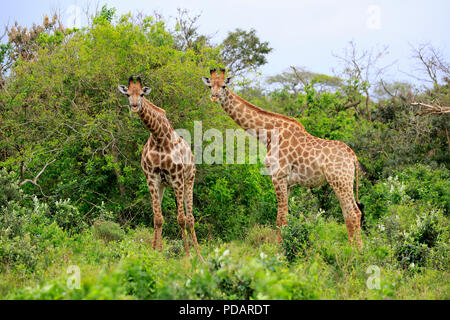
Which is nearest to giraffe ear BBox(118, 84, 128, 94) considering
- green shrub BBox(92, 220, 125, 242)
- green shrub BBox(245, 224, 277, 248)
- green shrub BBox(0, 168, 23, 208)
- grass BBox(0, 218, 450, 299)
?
grass BBox(0, 218, 450, 299)

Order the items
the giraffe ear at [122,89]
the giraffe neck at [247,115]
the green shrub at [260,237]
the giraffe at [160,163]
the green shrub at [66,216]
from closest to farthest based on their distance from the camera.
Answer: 1. the giraffe ear at [122,89]
2. the giraffe at [160,163]
3. the giraffe neck at [247,115]
4. the green shrub at [66,216]
5. the green shrub at [260,237]

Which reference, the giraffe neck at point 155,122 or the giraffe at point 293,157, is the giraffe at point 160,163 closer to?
the giraffe neck at point 155,122

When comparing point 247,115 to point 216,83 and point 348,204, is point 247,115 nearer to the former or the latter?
point 216,83

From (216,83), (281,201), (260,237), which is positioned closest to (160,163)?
(216,83)

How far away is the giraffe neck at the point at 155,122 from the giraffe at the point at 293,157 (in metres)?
1.00

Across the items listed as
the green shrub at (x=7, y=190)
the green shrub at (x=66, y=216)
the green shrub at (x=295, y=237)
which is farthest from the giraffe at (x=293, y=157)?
the green shrub at (x=7, y=190)

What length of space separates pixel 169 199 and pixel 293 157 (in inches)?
159

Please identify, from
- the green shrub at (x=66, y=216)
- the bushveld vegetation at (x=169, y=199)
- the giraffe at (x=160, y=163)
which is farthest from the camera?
the green shrub at (x=66, y=216)

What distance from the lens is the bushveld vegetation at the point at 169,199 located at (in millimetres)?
5539

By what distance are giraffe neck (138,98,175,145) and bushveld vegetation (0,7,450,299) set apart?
1896 mm

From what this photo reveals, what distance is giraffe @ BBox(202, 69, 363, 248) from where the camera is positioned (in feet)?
28.1

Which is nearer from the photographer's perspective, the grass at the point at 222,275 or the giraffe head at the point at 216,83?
the grass at the point at 222,275

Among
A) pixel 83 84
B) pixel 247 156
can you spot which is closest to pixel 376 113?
pixel 247 156

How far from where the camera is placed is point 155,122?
8.20m
